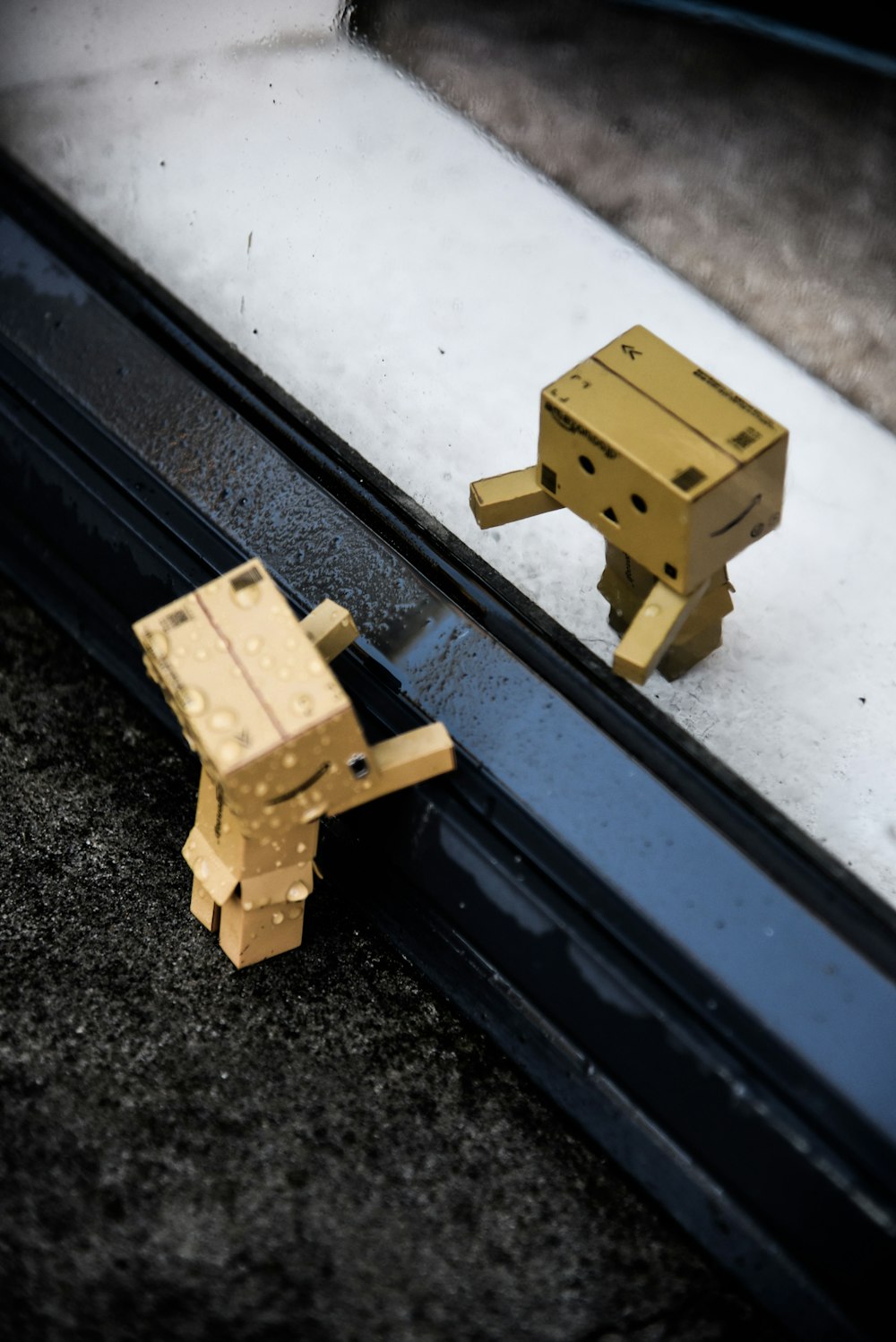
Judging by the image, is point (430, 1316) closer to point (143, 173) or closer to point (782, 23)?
point (143, 173)

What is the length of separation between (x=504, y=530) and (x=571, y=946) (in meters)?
0.60

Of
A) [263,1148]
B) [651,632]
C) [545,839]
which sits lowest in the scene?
[263,1148]

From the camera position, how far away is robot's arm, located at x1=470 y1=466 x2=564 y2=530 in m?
1.33

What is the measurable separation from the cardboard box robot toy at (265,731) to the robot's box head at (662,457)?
27cm

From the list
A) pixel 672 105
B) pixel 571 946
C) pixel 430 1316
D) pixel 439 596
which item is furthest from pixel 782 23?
pixel 430 1316

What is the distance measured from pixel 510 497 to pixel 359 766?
36cm

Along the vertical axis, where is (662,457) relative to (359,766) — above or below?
above

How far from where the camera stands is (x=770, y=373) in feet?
5.79

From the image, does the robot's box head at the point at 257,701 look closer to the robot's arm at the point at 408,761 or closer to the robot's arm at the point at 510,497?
the robot's arm at the point at 408,761

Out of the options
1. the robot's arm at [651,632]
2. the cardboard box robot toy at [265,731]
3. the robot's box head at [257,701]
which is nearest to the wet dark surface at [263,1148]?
the cardboard box robot toy at [265,731]

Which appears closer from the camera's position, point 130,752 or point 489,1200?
point 489,1200

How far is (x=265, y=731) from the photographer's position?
1.05 metres

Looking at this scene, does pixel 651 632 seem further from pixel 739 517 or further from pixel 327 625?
pixel 327 625

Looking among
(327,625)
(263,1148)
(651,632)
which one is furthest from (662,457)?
(263,1148)
